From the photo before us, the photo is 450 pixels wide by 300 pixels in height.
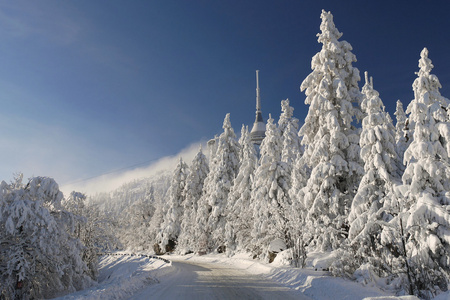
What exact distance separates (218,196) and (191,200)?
9439 millimetres

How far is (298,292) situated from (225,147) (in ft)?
115

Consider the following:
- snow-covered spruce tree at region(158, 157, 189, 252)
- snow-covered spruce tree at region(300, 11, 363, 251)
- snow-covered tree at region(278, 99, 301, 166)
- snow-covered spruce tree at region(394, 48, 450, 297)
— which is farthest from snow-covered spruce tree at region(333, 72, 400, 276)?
snow-covered spruce tree at region(158, 157, 189, 252)

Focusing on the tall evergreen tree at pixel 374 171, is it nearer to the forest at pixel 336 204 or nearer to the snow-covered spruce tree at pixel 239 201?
the forest at pixel 336 204

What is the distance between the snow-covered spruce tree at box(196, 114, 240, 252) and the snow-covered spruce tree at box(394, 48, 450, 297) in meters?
31.0

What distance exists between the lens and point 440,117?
11422mm

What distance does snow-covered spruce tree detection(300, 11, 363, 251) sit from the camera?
1952 cm

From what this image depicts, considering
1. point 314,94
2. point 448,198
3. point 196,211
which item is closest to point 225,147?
point 196,211

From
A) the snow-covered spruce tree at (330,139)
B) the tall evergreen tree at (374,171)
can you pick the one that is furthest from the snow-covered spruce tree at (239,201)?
the tall evergreen tree at (374,171)

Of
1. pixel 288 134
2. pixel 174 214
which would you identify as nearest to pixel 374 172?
pixel 288 134

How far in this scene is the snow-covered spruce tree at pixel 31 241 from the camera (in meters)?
14.1

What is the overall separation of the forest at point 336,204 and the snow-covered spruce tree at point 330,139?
71 millimetres

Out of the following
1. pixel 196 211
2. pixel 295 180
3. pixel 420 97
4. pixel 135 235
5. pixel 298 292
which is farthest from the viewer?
pixel 135 235

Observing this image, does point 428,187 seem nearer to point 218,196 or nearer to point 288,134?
point 288,134

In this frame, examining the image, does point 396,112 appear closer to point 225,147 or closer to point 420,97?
point 225,147
